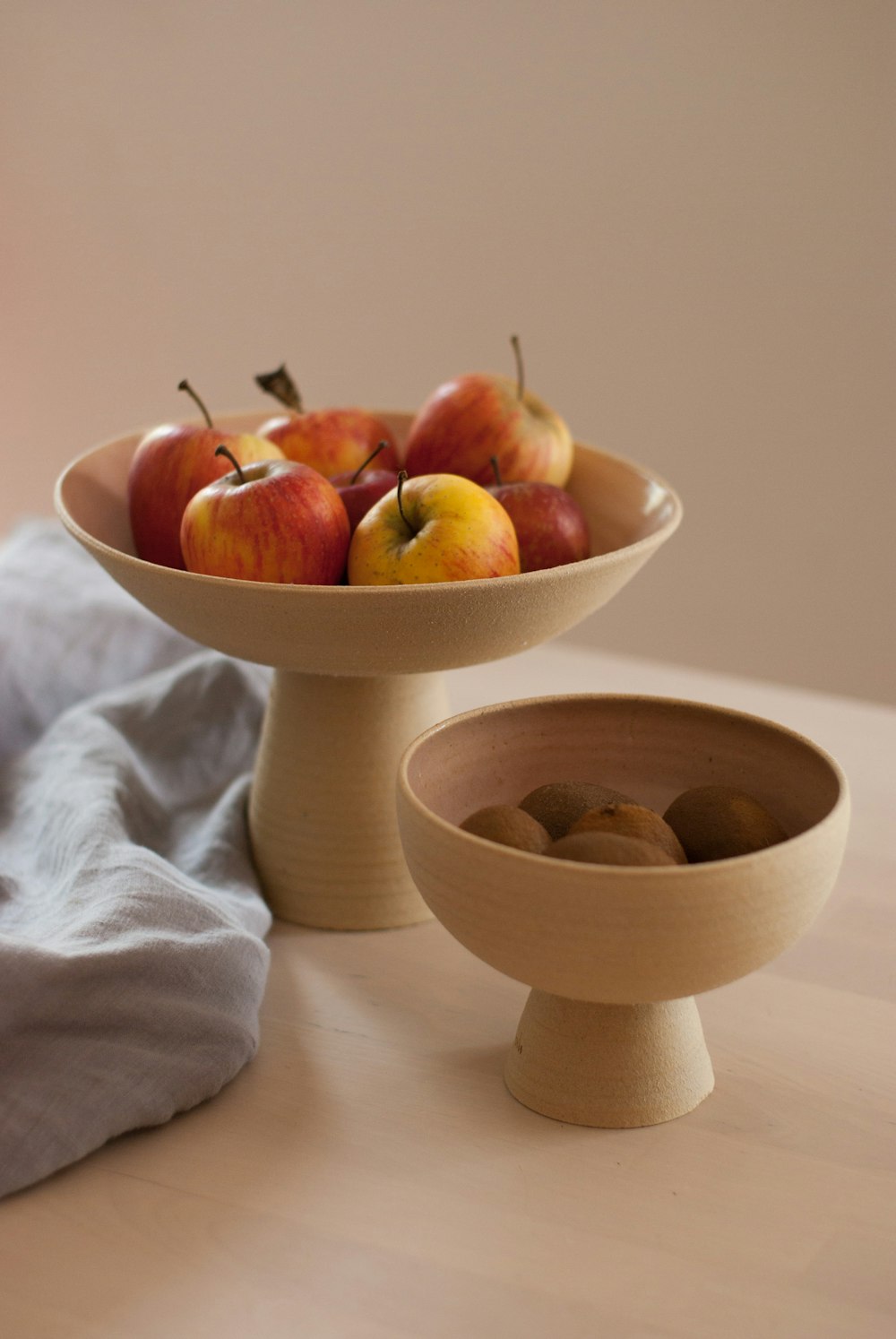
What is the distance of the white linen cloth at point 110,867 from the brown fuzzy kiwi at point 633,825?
18 cm

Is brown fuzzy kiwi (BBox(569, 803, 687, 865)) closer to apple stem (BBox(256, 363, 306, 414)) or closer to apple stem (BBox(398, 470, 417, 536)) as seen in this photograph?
apple stem (BBox(398, 470, 417, 536))

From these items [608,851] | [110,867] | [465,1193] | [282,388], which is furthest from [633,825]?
[282,388]

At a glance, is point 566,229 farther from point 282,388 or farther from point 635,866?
point 635,866

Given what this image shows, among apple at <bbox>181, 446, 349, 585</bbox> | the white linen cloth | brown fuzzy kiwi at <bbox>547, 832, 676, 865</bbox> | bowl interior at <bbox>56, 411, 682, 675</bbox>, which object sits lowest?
the white linen cloth

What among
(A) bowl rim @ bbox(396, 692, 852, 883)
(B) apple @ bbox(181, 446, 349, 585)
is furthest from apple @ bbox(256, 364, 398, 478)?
(A) bowl rim @ bbox(396, 692, 852, 883)

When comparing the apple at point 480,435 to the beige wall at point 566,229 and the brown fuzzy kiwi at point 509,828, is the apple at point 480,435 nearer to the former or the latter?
the brown fuzzy kiwi at point 509,828

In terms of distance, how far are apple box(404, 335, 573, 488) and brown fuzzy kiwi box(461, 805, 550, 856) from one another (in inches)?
13.0

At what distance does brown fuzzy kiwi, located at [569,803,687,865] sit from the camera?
52 centimetres

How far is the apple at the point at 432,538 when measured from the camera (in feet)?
2.12

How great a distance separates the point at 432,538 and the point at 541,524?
0.11 meters

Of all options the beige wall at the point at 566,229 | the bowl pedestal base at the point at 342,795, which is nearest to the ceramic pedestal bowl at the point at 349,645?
the bowl pedestal base at the point at 342,795

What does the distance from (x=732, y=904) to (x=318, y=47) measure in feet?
5.49

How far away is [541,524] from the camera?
737 millimetres

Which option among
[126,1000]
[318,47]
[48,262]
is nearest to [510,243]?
[318,47]
